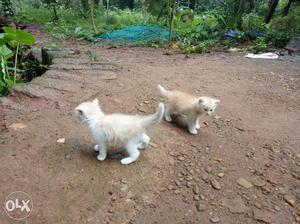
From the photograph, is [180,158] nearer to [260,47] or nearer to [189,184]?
[189,184]

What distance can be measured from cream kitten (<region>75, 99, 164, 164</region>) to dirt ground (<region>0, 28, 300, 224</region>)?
157 mm

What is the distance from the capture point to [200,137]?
12.0ft

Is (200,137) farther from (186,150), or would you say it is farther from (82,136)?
(82,136)

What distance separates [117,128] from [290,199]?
Answer: 1678mm

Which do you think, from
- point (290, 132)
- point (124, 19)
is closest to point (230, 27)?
point (124, 19)

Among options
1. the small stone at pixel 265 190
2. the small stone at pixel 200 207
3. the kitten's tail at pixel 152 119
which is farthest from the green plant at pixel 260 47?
the small stone at pixel 200 207

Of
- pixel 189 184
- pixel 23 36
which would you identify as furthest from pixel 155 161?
Result: pixel 23 36

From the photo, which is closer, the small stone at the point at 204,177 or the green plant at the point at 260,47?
the small stone at the point at 204,177

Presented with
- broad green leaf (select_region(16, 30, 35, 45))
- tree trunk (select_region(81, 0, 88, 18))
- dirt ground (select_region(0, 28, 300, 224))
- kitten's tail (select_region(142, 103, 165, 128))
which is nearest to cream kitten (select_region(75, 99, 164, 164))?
kitten's tail (select_region(142, 103, 165, 128))

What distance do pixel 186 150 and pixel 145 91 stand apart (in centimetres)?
158

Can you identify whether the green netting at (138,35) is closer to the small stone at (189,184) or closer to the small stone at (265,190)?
the small stone at (189,184)

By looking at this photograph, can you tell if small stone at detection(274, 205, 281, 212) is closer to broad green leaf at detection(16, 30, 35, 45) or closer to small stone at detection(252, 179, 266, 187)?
small stone at detection(252, 179, 266, 187)

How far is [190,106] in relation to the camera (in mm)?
3643

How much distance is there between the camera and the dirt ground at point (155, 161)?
8.42 feet
